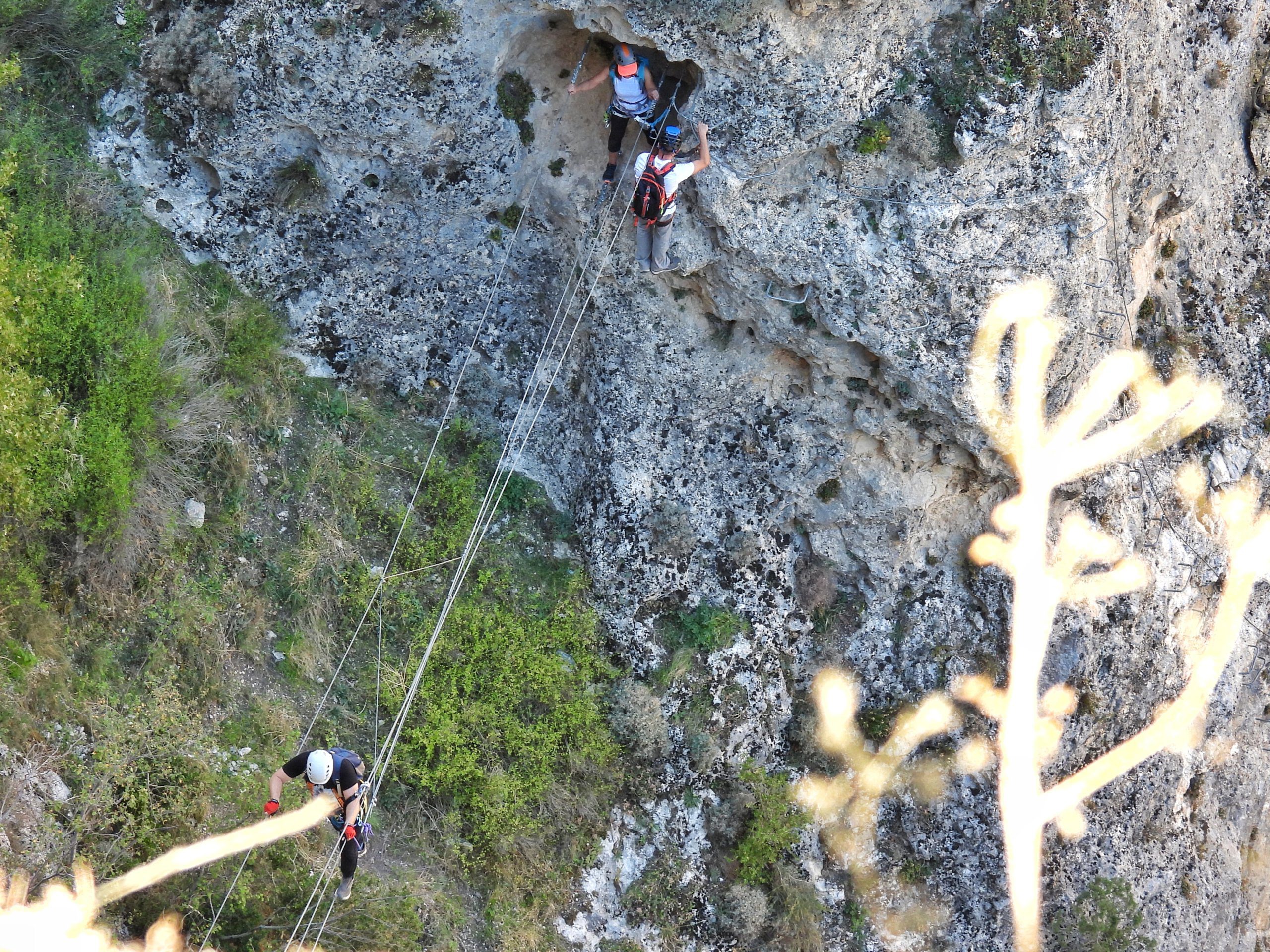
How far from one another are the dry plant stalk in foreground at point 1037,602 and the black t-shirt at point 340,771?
5.04m

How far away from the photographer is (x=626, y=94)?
35.9 feet

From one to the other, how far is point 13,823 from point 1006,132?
9972mm

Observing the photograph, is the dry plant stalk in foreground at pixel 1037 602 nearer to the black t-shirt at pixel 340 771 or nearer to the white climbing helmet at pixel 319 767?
the black t-shirt at pixel 340 771

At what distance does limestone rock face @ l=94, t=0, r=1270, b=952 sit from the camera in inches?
426

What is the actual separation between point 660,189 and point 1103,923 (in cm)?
819

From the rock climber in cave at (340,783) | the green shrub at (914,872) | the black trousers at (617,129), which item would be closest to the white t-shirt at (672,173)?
the black trousers at (617,129)

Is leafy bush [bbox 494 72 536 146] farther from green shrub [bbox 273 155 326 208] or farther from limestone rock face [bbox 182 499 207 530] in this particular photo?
limestone rock face [bbox 182 499 207 530]

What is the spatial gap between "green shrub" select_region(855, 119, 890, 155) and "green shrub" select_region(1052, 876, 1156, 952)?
7409 millimetres

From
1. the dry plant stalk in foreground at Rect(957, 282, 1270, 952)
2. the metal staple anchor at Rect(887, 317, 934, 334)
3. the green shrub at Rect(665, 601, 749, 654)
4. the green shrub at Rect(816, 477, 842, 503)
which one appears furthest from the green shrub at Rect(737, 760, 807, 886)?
the metal staple anchor at Rect(887, 317, 934, 334)

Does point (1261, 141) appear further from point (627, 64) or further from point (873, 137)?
point (627, 64)

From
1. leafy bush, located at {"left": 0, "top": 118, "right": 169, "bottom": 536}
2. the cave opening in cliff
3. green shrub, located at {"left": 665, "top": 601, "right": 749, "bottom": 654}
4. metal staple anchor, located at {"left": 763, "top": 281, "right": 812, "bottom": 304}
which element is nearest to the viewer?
leafy bush, located at {"left": 0, "top": 118, "right": 169, "bottom": 536}

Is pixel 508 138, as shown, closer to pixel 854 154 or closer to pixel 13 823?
pixel 854 154

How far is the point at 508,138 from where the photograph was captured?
1198 cm

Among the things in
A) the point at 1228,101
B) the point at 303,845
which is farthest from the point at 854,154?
the point at 303,845
